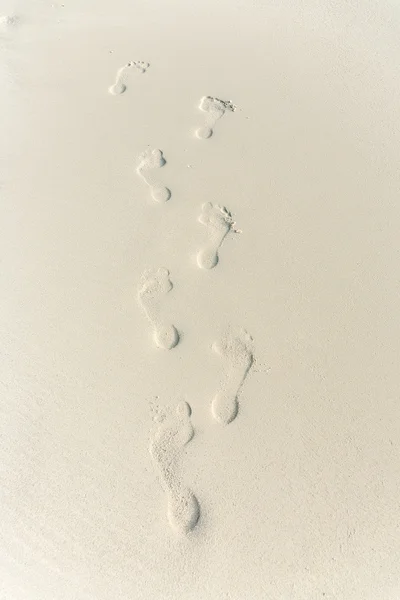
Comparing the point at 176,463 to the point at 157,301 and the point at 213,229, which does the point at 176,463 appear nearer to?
the point at 157,301

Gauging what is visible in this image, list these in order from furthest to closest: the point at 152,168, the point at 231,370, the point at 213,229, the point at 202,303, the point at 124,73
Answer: the point at 124,73
the point at 152,168
the point at 213,229
the point at 202,303
the point at 231,370

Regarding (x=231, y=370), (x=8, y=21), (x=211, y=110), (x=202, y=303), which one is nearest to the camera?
(x=231, y=370)

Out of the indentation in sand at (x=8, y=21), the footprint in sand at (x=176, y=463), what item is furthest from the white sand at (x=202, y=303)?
the indentation in sand at (x=8, y=21)

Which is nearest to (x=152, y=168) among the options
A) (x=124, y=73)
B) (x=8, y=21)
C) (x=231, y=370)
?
(x=124, y=73)

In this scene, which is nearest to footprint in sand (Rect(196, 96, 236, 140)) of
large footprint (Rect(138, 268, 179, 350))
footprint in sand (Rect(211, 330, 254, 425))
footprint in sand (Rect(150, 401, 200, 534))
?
large footprint (Rect(138, 268, 179, 350))

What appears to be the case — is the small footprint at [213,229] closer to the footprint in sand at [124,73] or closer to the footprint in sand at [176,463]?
the footprint in sand at [176,463]

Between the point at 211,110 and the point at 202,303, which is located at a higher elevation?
the point at 211,110

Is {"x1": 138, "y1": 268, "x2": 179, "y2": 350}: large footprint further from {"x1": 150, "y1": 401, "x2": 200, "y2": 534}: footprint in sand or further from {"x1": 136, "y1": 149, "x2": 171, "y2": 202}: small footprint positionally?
{"x1": 136, "y1": 149, "x2": 171, "y2": 202}: small footprint

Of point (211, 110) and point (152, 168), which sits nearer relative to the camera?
point (152, 168)
